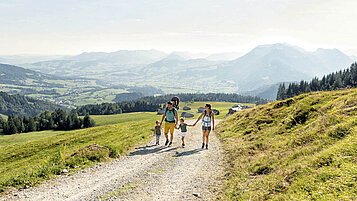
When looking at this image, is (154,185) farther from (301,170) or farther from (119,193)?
(301,170)

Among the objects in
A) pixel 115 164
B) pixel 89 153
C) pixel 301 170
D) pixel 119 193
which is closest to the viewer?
pixel 301 170

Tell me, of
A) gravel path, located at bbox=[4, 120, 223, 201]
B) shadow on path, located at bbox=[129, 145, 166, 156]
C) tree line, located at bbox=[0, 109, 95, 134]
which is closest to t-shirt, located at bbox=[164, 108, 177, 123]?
shadow on path, located at bbox=[129, 145, 166, 156]

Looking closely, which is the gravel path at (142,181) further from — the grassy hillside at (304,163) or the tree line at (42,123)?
the tree line at (42,123)

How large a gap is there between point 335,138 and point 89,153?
1397 cm

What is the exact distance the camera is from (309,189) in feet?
19.2

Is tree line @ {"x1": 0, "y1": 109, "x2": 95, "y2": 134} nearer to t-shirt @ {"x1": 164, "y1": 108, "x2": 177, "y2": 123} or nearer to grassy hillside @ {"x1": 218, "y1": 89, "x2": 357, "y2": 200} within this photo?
t-shirt @ {"x1": 164, "y1": 108, "x2": 177, "y2": 123}

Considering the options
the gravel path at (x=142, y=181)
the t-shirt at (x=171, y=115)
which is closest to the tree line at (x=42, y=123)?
the t-shirt at (x=171, y=115)

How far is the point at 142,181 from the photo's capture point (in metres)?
9.17

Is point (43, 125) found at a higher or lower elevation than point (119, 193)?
lower

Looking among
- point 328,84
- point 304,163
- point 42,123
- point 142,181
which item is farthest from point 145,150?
point 42,123

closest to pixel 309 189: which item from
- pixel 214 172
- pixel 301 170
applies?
pixel 301 170

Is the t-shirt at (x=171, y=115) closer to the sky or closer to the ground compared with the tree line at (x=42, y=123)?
closer to the sky

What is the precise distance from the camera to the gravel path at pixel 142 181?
786cm

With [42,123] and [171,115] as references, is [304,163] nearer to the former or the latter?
[171,115]
